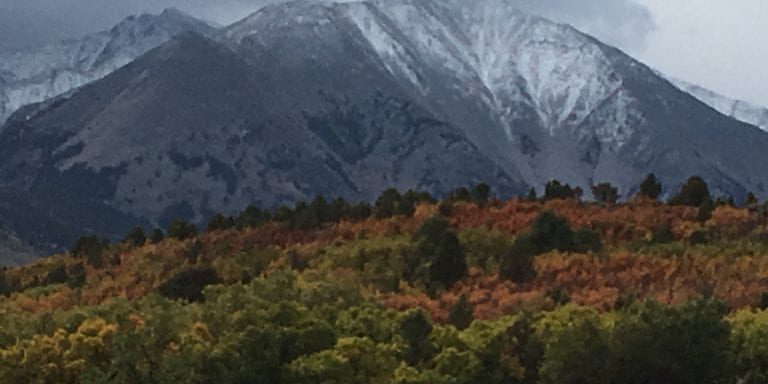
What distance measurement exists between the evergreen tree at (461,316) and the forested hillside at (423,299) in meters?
0.07

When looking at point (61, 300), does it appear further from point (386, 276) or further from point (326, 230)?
point (326, 230)

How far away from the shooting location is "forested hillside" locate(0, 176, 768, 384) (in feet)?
161

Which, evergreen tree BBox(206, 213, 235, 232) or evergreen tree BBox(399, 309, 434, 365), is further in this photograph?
evergreen tree BBox(206, 213, 235, 232)

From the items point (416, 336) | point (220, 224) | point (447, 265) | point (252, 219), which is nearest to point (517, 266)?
point (447, 265)

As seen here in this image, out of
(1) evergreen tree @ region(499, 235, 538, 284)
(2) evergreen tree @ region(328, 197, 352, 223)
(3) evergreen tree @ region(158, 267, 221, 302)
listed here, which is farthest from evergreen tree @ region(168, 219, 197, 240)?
(1) evergreen tree @ region(499, 235, 538, 284)

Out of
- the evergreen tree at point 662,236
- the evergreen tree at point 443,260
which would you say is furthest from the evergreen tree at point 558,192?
the evergreen tree at point 443,260

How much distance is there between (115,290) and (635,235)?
117 feet

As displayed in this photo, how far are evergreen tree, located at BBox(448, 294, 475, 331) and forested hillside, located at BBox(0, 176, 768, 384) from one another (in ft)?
0.25

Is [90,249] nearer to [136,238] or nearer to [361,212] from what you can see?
[136,238]

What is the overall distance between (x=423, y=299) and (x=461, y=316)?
26.1 ft

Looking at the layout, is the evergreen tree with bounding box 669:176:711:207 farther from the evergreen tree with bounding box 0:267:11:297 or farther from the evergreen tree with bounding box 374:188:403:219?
the evergreen tree with bounding box 0:267:11:297

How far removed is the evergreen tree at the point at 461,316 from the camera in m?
61.5

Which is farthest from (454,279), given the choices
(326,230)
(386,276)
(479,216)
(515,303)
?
(326,230)

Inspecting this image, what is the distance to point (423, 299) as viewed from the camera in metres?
69.8
